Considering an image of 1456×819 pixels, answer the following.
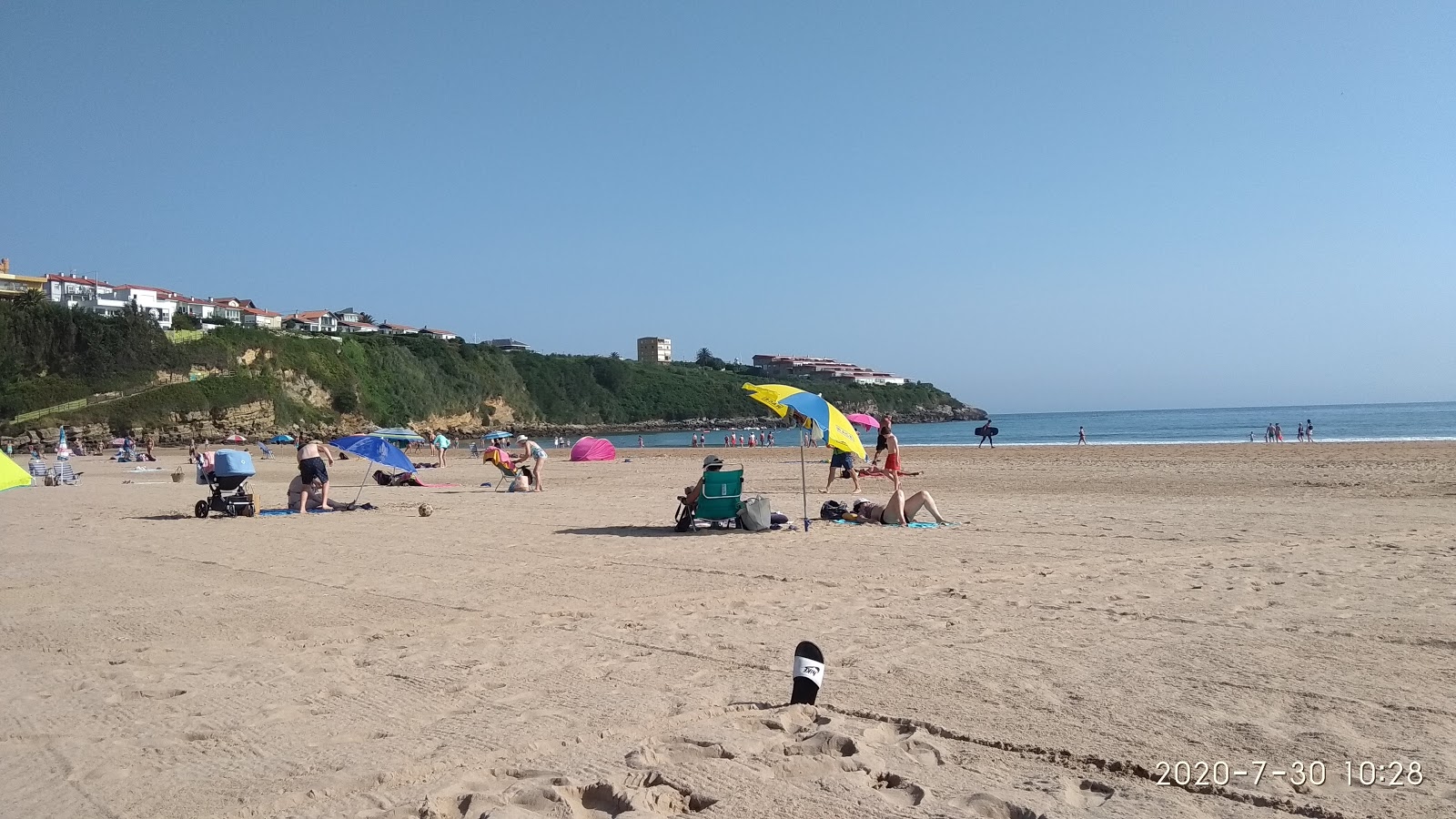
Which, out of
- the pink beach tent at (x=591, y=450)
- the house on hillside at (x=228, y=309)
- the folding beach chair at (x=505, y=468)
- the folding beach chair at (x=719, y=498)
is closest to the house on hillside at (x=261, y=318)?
the house on hillside at (x=228, y=309)

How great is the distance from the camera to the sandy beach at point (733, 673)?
10.4 feet

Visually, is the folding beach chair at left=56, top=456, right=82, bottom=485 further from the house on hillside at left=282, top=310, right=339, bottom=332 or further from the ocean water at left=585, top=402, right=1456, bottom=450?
the house on hillside at left=282, top=310, right=339, bottom=332

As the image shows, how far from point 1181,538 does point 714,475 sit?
511 cm

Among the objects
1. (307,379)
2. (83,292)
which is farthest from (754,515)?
(83,292)

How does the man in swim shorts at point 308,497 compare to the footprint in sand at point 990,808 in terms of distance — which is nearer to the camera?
the footprint in sand at point 990,808

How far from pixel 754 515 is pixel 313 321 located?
11748 cm

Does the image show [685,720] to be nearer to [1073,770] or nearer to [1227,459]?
[1073,770]

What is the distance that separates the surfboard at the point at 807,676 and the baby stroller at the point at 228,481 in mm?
11909

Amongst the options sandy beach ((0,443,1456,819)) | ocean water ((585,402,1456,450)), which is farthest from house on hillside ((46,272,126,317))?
sandy beach ((0,443,1456,819))

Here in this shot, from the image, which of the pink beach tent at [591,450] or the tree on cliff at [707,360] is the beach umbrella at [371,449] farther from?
the tree on cliff at [707,360]

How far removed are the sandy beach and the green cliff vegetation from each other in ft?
202

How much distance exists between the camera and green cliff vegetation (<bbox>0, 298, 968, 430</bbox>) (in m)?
61.5

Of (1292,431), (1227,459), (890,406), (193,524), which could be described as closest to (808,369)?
(890,406)

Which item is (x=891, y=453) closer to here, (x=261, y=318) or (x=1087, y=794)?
(x=1087, y=794)
